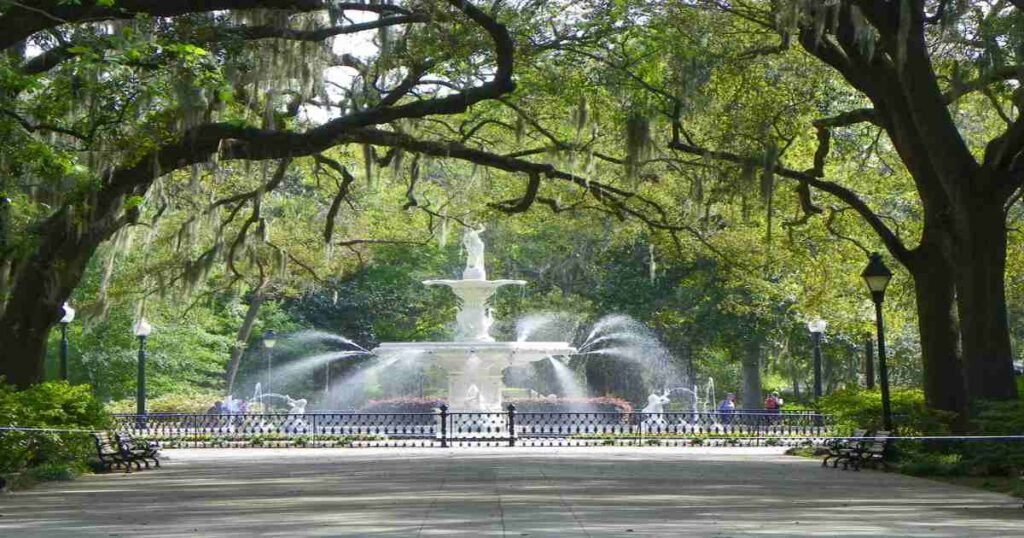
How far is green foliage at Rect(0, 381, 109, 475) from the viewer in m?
21.4

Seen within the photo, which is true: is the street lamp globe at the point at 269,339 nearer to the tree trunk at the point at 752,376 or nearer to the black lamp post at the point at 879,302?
the tree trunk at the point at 752,376

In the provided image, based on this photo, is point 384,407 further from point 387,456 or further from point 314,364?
point 387,456

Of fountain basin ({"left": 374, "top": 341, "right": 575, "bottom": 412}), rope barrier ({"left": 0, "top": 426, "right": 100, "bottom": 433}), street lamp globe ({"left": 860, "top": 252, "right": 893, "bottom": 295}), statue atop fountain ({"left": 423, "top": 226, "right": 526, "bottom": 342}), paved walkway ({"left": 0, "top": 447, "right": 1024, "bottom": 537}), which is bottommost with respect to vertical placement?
paved walkway ({"left": 0, "top": 447, "right": 1024, "bottom": 537})

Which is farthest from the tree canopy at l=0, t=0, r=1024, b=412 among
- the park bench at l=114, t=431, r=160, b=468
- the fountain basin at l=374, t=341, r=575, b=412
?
the fountain basin at l=374, t=341, r=575, b=412

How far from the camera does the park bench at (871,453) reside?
78.7 ft

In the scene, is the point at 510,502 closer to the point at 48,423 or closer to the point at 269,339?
the point at 48,423

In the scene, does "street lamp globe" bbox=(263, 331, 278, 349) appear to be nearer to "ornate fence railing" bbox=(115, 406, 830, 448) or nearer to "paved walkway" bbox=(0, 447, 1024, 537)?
"ornate fence railing" bbox=(115, 406, 830, 448)

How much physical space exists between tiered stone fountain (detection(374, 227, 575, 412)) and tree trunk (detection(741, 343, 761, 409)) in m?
16.6

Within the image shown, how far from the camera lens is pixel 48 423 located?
22.5 m

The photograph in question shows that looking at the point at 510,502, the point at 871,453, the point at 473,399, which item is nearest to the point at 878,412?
the point at 871,453

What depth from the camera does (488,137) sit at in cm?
3391

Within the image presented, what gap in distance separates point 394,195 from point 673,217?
68.8 ft

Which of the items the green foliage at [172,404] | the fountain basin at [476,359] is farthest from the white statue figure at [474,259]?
the green foliage at [172,404]

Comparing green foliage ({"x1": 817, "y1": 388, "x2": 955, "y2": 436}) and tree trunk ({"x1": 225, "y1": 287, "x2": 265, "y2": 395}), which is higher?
tree trunk ({"x1": 225, "y1": 287, "x2": 265, "y2": 395})
